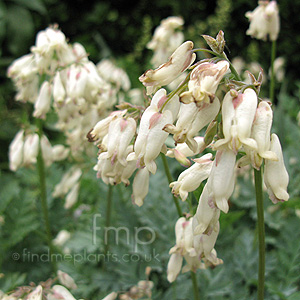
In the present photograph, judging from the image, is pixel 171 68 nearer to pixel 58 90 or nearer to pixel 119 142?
pixel 119 142

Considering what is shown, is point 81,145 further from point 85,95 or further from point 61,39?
point 61,39

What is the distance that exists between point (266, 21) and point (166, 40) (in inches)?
36.2

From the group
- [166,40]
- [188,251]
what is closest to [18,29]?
[166,40]

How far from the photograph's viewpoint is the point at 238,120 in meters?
0.81

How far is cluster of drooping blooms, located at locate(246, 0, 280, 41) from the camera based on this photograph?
2.30 m

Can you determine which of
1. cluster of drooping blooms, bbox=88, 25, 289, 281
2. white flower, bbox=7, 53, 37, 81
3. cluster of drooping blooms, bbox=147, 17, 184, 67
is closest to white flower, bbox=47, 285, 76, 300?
cluster of drooping blooms, bbox=88, 25, 289, 281

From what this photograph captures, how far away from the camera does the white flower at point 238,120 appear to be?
0.80 metres

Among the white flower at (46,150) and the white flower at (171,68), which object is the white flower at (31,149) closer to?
the white flower at (46,150)

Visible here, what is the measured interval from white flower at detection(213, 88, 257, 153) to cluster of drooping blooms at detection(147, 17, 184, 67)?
7.31 ft

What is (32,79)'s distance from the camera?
6.17 ft

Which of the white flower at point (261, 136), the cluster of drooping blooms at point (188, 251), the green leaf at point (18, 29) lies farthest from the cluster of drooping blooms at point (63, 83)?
the green leaf at point (18, 29)

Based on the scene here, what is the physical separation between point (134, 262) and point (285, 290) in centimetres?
60

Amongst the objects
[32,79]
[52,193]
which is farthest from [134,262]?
[32,79]

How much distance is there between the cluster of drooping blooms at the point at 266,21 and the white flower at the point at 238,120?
1623mm
